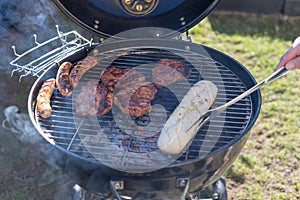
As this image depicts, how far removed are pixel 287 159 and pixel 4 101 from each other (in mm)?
2859

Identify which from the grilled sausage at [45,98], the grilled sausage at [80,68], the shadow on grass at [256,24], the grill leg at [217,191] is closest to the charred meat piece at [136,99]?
the grilled sausage at [80,68]

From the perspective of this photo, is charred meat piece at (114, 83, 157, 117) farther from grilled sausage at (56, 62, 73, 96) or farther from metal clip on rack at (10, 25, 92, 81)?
metal clip on rack at (10, 25, 92, 81)

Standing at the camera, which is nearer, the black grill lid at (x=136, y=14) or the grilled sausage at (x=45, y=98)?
the grilled sausage at (x=45, y=98)

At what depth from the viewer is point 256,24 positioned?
6.08m

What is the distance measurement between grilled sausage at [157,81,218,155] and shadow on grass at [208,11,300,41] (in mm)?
3579

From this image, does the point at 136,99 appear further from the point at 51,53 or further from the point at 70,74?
the point at 51,53

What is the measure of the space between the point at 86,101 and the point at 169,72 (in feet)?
2.02

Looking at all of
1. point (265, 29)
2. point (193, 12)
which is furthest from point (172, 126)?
point (265, 29)

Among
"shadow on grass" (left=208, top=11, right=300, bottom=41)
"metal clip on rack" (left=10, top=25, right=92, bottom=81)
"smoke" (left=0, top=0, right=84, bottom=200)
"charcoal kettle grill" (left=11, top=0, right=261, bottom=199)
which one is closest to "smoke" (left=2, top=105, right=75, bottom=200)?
"smoke" (left=0, top=0, right=84, bottom=200)

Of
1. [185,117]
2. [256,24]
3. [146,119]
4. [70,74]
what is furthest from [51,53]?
[256,24]

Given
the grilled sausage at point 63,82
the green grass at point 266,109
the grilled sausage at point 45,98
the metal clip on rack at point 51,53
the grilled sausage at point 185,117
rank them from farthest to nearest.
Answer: the green grass at point 266,109 < the metal clip on rack at point 51,53 < the grilled sausage at point 63,82 < the grilled sausage at point 45,98 < the grilled sausage at point 185,117

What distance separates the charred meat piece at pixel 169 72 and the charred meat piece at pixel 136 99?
83 millimetres

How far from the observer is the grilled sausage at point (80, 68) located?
2.68m

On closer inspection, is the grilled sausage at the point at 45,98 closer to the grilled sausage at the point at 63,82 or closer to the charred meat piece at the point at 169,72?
the grilled sausage at the point at 63,82
